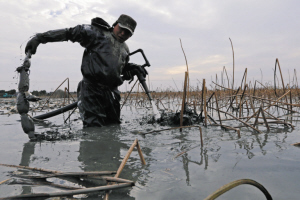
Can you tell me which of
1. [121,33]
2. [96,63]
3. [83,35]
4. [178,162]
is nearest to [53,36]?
[83,35]

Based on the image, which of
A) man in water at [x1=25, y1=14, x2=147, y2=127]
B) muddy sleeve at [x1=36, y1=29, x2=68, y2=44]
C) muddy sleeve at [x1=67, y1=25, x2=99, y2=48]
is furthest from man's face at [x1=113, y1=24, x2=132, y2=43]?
muddy sleeve at [x1=36, y1=29, x2=68, y2=44]

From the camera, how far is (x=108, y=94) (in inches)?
148

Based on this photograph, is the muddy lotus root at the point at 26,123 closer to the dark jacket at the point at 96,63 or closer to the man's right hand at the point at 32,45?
the man's right hand at the point at 32,45

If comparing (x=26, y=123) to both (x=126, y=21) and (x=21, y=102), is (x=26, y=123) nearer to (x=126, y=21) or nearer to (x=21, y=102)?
(x=21, y=102)

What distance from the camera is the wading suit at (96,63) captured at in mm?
3131

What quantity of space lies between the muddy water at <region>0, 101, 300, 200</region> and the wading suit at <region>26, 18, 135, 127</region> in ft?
3.41

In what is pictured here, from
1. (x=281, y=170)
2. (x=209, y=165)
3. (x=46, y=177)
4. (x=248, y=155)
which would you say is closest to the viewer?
(x=46, y=177)

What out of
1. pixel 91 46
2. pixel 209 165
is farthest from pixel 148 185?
pixel 91 46

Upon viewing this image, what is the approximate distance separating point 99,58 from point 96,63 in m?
0.09

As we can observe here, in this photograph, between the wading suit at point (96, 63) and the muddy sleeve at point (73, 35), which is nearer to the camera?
the muddy sleeve at point (73, 35)

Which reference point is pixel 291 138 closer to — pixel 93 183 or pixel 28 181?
pixel 93 183

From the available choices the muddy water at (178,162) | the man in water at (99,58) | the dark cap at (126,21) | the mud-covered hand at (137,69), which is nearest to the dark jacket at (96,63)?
the man in water at (99,58)

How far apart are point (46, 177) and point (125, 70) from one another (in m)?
2.89

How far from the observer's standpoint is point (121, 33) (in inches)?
130
